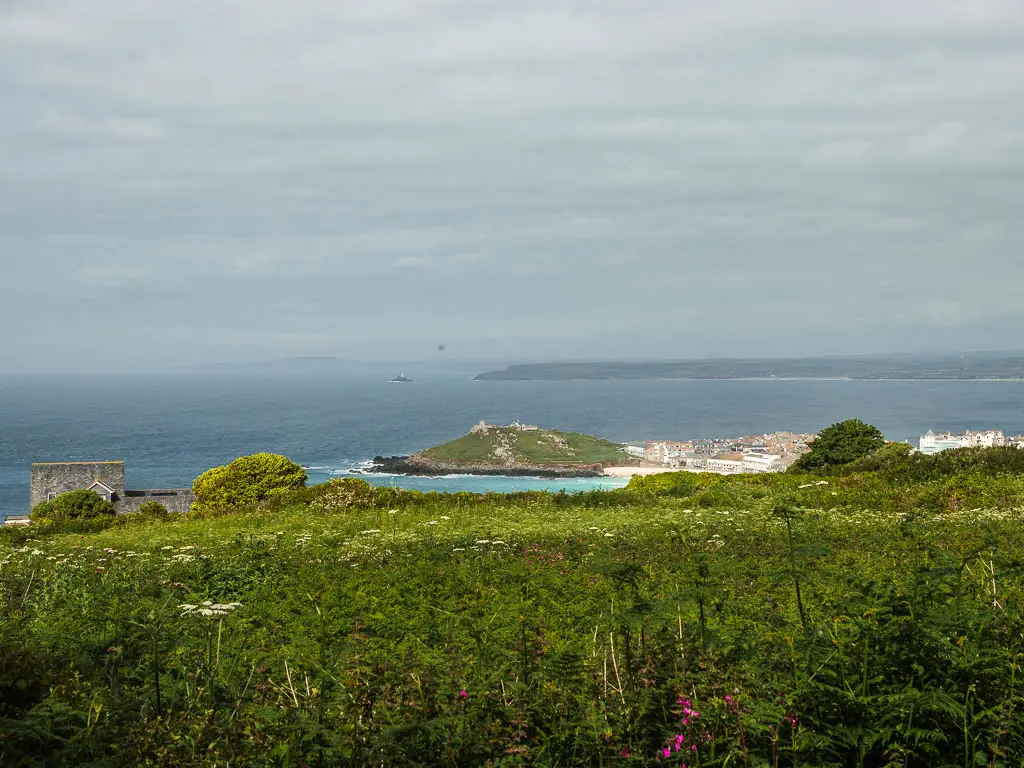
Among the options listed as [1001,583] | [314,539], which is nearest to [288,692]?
[1001,583]

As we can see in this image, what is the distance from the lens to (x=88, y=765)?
279 cm

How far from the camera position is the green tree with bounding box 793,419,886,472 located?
30828 mm

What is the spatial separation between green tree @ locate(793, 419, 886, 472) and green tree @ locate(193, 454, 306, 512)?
19607mm

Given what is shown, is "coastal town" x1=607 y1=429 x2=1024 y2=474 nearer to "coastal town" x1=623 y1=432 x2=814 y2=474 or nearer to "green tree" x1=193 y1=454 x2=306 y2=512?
"coastal town" x1=623 y1=432 x2=814 y2=474

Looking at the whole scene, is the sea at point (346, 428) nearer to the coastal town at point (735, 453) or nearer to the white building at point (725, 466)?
the coastal town at point (735, 453)

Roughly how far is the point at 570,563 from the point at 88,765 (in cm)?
708

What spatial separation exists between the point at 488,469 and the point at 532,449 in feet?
24.9

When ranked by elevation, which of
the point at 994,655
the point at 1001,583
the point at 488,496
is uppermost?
the point at 994,655

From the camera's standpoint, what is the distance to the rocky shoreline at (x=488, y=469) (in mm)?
78750

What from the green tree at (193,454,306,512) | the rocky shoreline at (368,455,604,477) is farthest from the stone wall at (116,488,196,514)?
the rocky shoreline at (368,455,604,477)

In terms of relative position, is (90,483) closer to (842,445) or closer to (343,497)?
(343,497)

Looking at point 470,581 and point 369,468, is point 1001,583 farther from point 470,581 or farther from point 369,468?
point 369,468

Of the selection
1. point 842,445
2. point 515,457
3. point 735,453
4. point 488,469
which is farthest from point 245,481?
point 735,453

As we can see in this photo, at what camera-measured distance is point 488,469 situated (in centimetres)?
8112
